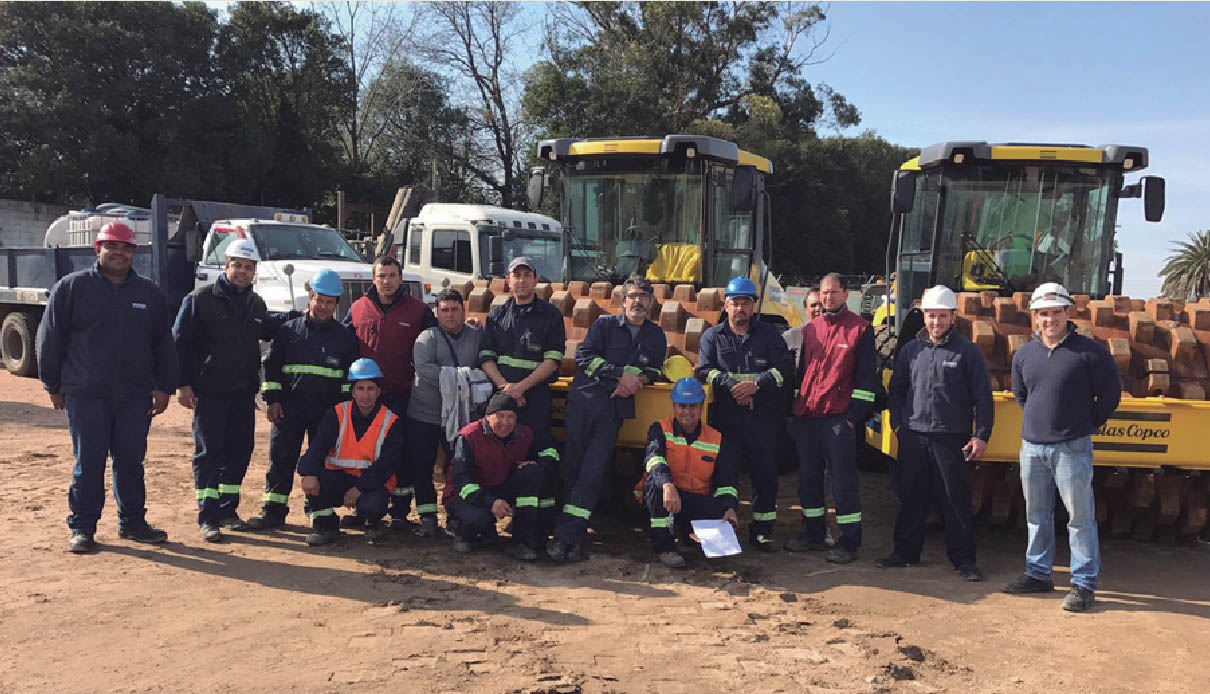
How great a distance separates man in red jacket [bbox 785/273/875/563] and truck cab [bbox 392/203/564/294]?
8.56 m

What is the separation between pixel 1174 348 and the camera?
5.59 metres

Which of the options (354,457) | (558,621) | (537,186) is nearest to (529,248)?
(537,186)

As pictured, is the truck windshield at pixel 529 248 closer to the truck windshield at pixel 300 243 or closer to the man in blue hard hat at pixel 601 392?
the truck windshield at pixel 300 243

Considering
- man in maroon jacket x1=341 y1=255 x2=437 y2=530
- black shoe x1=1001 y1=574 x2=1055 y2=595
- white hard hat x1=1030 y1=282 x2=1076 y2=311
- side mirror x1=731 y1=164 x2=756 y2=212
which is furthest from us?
side mirror x1=731 y1=164 x2=756 y2=212

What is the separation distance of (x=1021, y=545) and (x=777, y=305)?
3.72 metres

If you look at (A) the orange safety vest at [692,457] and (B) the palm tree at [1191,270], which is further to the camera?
(B) the palm tree at [1191,270]

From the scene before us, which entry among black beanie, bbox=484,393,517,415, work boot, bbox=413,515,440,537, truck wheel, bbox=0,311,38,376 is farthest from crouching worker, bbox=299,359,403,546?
truck wheel, bbox=0,311,38,376

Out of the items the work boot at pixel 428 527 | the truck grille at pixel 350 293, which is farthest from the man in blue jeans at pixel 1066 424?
the truck grille at pixel 350 293

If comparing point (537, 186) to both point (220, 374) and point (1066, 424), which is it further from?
point (1066, 424)

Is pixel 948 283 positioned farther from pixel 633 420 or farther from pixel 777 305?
pixel 633 420

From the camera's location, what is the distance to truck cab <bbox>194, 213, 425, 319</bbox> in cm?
1082

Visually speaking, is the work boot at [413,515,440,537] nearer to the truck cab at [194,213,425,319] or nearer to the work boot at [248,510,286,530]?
the work boot at [248,510,286,530]

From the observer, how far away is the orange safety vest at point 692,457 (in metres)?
5.73

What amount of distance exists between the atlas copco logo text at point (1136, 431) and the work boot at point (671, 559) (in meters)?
2.60
